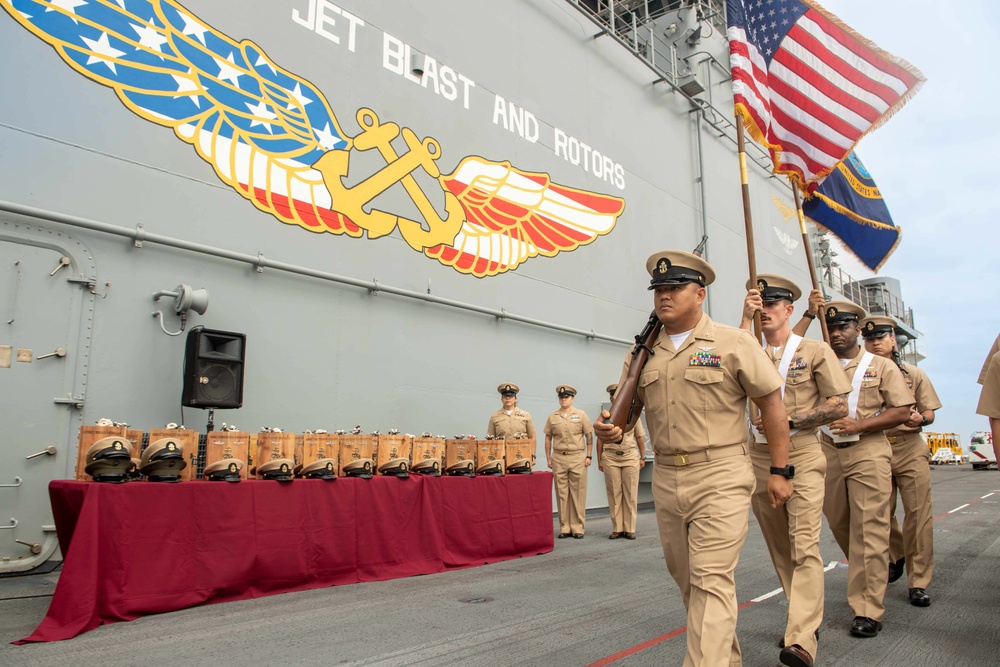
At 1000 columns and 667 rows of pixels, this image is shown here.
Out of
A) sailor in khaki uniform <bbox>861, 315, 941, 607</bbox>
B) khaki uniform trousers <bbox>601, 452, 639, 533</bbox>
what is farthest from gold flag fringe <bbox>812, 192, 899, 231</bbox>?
khaki uniform trousers <bbox>601, 452, 639, 533</bbox>

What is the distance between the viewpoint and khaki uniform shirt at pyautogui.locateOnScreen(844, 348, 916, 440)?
14.8 feet

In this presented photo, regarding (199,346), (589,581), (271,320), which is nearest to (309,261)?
(271,320)

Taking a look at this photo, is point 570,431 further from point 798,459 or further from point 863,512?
point 798,459

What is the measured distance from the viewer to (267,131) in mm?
7082

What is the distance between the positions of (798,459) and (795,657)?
3.34 feet

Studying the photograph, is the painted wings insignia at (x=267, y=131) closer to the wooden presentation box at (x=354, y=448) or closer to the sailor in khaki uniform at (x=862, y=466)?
the wooden presentation box at (x=354, y=448)

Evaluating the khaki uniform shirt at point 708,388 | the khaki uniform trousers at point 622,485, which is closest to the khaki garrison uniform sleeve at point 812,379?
the khaki uniform shirt at point 708,388

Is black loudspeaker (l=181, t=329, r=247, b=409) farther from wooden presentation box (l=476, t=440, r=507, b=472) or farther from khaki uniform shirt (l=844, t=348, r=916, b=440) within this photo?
khaki uniform shirt (l=844, t=348, r=916, b=440)

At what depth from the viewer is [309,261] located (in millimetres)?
7309

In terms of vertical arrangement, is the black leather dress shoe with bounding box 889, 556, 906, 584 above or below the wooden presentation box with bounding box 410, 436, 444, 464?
below

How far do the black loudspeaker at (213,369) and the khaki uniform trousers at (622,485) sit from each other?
4.68 m

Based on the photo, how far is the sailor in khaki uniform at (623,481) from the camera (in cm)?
814

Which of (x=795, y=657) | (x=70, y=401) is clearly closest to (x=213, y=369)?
(x=70, y=401)

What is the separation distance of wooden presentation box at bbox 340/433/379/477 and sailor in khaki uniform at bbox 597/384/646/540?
10.3ft
